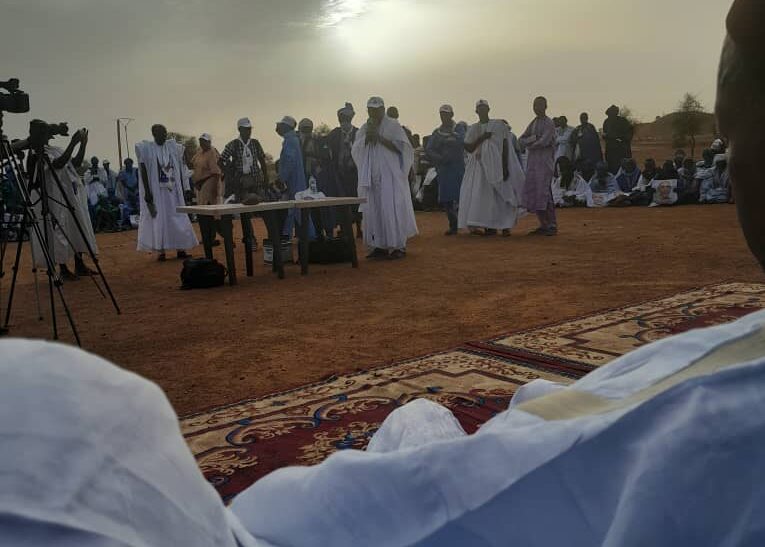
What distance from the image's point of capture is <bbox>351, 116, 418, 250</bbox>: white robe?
9.02m

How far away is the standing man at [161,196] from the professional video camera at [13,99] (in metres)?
5.43

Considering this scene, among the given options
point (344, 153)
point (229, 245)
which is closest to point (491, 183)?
point (344, 153)

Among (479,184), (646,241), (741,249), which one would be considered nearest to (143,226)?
(479,184)

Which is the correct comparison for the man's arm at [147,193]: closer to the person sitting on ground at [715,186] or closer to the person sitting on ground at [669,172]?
the person sitting on ground at [669,172]

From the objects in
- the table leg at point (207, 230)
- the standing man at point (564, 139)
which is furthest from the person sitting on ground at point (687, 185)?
the table leg at point (207, 230)

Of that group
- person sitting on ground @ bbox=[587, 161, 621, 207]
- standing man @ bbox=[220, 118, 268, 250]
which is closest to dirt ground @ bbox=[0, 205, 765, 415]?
standing man @ bbox=[220, 118, 268, 250]

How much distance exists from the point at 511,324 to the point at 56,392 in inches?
168

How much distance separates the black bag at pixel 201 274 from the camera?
7.41m

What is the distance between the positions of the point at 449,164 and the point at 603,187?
5788mm

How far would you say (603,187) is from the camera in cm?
1658

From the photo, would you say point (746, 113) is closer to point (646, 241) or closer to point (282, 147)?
point (646, 241)

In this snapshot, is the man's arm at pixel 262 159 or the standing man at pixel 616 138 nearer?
the man's arm at pixel 262 159

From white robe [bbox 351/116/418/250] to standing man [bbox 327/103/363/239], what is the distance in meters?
2.25

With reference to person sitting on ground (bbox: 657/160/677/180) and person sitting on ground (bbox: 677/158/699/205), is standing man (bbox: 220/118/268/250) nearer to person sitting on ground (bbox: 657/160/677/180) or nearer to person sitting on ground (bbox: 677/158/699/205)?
person sitting on ground (bbox: 657/160/677/180)
